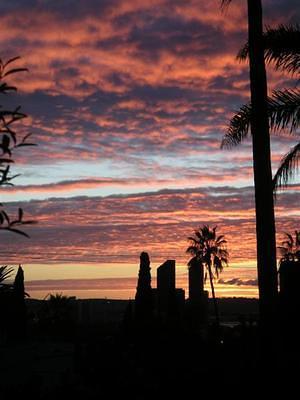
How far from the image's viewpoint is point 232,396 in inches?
342

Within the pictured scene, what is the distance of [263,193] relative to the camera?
12367mm

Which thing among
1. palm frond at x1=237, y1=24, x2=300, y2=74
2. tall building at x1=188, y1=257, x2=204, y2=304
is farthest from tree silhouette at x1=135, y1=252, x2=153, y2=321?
palm frond at x1=237, y1=24, x2=300, y2=74

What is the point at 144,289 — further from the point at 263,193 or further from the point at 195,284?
the point at 263,193

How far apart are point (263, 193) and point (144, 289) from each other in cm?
3001

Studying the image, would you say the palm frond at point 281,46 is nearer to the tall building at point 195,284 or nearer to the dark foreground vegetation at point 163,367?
the dark foreground vegetation at point 163,367

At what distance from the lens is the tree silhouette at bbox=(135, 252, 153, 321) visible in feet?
133

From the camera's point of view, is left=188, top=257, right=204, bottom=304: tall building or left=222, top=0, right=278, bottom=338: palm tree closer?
left=222, top=0, right=278, bottom=338: palm tree

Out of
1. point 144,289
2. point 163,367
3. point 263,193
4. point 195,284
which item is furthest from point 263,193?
point 195,284

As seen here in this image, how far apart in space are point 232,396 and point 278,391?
90cm

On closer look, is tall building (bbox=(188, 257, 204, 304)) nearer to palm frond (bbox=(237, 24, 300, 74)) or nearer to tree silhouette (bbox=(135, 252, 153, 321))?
tree silhouette (bbox=(135, 252, 153, 321))

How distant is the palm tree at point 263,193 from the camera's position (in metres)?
12.1

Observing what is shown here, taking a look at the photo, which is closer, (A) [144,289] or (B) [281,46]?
(B) [281,46]

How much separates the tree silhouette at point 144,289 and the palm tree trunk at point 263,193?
28051mm

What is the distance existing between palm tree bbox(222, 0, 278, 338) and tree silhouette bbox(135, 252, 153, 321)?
2805 centimetres
